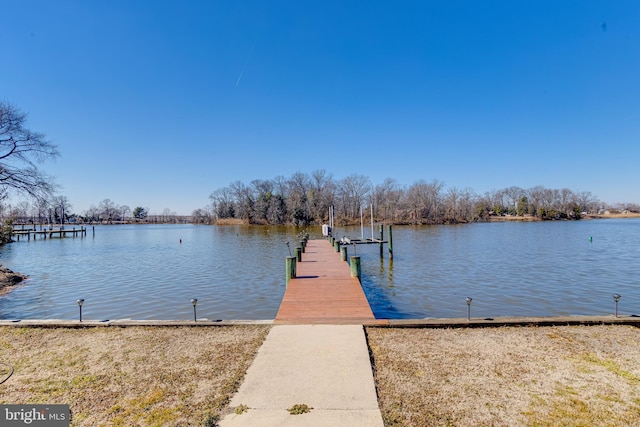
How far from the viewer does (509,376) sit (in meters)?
4.17

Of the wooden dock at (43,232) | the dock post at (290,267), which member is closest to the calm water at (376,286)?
the dock post at (290,267)

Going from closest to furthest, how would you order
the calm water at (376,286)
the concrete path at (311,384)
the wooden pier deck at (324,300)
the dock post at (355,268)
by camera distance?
the concrete path at (311,384) < the wooden pier deck at (324,300) < the calm water at (376,286) < the dock post at (355,268)

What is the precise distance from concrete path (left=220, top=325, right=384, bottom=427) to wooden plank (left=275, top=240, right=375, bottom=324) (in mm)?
1001

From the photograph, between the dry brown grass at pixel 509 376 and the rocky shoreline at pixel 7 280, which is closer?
the dry brown grass at pixel 509 376

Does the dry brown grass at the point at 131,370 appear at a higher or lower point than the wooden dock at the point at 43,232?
lower

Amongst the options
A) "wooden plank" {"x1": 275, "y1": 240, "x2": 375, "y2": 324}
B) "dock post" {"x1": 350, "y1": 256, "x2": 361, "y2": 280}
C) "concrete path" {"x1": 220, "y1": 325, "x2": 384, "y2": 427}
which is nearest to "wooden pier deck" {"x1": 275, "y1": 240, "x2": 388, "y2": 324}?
"wooden plank" {"x1": 275, "y1": 240, "x2": 375, "y2": 324}

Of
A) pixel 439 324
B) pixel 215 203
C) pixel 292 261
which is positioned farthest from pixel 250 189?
pixel 439 324

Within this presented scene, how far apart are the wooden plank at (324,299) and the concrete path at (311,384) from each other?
1.00m

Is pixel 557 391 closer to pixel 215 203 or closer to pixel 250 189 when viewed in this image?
pixel 250 189

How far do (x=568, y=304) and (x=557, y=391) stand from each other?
7590mm

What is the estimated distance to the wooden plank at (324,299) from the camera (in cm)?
668

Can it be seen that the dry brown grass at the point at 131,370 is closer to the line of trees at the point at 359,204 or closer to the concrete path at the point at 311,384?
the concrete path at the point at 311,384

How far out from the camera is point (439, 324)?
20.5ft

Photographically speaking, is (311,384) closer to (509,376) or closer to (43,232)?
(509,376)
